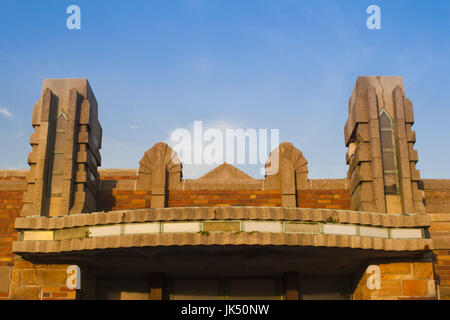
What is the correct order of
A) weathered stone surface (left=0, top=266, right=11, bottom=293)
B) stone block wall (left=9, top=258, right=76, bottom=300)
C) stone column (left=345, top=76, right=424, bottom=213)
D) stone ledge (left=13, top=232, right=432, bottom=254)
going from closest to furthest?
stone ledge (left=13, top=232, right=432, bottom=254) < stone block wall (left=9, top=258, right=76, bottom=300) < weathered stone surface (left=0, top=266, right=11, bottom=293) < stone column (left=345, top=76, right=424, bottom=213)

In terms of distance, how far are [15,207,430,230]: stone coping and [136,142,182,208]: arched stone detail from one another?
12.2 ft

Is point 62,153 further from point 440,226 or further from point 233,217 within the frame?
point 440,226

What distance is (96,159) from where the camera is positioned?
17.1 metres

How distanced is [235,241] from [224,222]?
1.67 ft

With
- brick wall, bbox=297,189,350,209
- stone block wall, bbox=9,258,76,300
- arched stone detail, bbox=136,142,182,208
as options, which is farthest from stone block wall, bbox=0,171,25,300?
brick wall, bbox=297,189,350,209

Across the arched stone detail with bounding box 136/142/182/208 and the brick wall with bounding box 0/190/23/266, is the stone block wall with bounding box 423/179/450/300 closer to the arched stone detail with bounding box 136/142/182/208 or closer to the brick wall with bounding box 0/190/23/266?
the arched stone detail with bounding box 136/142/182/208

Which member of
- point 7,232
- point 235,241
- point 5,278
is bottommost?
point 5,278

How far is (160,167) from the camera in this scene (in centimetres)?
1664

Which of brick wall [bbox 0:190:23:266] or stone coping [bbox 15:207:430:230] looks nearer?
stone coping [bbox 15:207:430:230]

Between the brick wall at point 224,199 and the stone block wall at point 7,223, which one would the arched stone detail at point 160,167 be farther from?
the stone block wall at point 7,223

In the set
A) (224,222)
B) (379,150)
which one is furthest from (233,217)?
(379,150)

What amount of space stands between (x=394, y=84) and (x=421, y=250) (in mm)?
5369

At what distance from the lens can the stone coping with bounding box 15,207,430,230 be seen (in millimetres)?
12391
